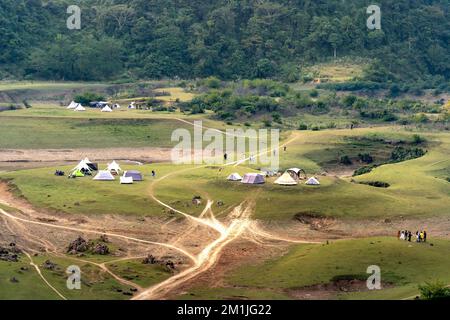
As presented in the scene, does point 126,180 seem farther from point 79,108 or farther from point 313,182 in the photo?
point 79,108

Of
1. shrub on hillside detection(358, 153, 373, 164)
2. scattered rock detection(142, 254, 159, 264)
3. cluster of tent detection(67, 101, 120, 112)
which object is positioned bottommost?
shrub on hillside detection(358, 153, 373, 164)

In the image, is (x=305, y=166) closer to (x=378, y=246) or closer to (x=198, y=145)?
Result: (x=198, y=145)

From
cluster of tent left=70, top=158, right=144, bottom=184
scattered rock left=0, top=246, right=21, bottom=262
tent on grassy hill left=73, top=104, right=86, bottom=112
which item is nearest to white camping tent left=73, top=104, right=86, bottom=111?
tent on grassy hill left=73, top=104, right=86, bottom=112

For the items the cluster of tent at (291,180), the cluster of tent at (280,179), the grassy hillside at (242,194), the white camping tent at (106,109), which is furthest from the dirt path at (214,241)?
the white camping tent at (106,109)

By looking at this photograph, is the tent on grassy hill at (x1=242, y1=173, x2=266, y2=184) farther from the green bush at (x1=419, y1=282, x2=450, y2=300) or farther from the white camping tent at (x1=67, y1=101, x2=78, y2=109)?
the white camping tent at (x1=67, y1=101, x2=78, y2=109)

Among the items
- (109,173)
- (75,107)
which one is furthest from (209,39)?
(109,173)

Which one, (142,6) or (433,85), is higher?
(142,6)
